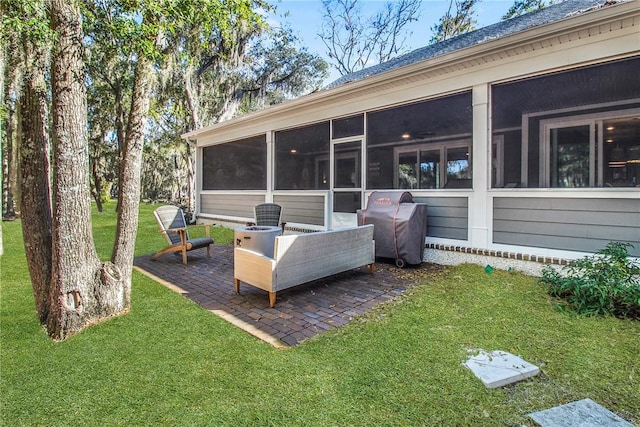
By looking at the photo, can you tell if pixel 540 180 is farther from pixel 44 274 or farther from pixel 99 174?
pixel 99 174

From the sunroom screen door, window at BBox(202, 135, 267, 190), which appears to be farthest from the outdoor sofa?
window at BBox(202, 135, 267, 190)

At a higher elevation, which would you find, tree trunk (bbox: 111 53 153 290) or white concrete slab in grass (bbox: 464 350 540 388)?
tree trunk (bbox: 111 53 153 290)

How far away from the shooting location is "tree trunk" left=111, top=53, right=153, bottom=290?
3434mm

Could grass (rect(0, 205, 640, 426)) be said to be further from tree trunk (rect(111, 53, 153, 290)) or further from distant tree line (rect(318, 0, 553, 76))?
distant tree line (rect(318, 0, 553, 76))

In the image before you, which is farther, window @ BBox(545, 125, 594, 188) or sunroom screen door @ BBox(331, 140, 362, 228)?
sunroom screen door @ BBox(331, 140, 362, 228)

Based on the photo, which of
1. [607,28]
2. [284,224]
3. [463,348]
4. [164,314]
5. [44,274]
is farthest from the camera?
[284,224]

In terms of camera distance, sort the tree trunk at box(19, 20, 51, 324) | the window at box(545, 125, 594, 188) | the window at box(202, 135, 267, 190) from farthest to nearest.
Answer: the window at box(202, 135, 267, 190) < the window at box(545, 125, 594, 188) < the tree trunk at box(19, 20, 51, 324)

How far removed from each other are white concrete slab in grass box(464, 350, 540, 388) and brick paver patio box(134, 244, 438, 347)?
3.98 ft

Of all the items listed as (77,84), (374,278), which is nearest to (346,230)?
(374,278)

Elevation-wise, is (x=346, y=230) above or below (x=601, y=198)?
below

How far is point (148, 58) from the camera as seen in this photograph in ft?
11.1

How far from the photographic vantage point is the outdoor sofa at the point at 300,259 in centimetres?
365

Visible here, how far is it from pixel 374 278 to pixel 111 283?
3165 mm

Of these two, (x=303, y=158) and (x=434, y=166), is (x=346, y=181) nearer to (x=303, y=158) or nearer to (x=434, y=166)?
(x=303, y=158)
